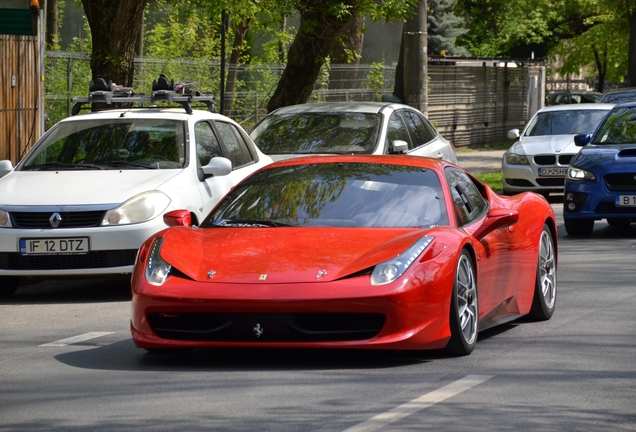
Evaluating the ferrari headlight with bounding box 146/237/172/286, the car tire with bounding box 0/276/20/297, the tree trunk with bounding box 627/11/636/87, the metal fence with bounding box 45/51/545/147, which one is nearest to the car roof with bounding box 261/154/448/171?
the ferrari headlight with bounding box 146/237/172/286

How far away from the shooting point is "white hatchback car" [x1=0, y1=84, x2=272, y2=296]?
10.4 meters

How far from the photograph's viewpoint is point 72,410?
602cm

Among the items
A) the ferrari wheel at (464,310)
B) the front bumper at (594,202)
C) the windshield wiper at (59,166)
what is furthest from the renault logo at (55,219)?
A: the front bumper at (594,202)

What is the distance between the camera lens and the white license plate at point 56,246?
10.4 metres

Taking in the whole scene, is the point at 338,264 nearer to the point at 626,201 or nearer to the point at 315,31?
the point at 626,201

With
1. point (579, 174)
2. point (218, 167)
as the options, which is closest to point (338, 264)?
point (218, 167)

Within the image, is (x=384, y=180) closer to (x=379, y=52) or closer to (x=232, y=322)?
(x=232, y=322)

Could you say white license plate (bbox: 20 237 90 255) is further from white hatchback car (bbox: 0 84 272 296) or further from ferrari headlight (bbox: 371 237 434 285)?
ferrari headlight (bbox: 371 237 434 285)

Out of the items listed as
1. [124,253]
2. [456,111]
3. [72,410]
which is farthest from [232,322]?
[456,111]

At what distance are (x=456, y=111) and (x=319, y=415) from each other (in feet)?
102

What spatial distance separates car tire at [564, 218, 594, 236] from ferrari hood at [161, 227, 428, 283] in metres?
8.40

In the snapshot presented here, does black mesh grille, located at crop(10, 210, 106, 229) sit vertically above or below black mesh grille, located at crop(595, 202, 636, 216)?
above

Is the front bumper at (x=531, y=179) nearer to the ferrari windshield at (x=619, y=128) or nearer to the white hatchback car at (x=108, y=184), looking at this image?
the ferrari windshield at (x=619, y=128)

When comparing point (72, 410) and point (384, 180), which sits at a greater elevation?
point (384, 180)
